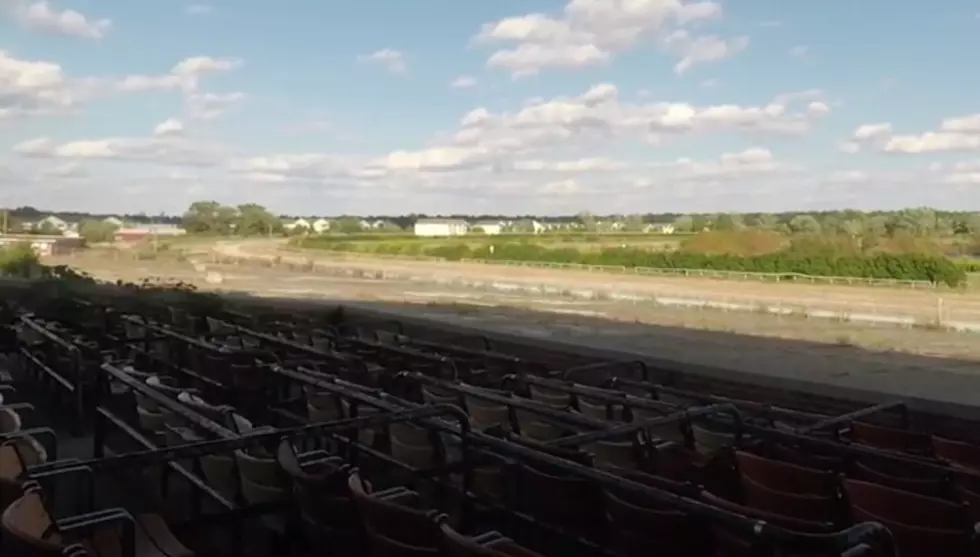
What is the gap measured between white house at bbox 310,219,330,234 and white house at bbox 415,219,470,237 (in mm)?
14427

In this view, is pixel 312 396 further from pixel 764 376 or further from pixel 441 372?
pixel 764 376

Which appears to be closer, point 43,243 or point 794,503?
point 794,503

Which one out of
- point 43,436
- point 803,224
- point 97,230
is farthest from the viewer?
point 803,224

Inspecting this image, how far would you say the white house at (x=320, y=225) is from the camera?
5675 inches

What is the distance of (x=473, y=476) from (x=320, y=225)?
5983 inches

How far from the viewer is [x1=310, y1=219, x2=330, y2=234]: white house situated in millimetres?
144150

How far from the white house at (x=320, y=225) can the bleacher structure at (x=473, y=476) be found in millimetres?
138032

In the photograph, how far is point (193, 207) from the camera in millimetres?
104688

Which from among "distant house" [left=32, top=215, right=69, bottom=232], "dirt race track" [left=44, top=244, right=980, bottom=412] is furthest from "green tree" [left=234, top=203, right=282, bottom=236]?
"dirt race track" [left=44, top=244, right=980, bottom=412]

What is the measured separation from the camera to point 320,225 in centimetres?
15262

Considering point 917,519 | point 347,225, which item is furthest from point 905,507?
point 347,225

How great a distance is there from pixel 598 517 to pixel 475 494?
25.2 inches

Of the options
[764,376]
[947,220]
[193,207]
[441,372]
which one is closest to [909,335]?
[764,376]

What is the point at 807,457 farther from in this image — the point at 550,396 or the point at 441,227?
the point at 441,227
